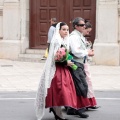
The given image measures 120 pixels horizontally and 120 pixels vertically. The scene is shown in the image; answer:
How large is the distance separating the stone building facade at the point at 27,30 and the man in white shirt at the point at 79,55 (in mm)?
9560

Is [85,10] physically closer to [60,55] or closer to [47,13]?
[47,13]

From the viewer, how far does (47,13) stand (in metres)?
21.1

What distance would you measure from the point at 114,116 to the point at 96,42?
10.1 meters

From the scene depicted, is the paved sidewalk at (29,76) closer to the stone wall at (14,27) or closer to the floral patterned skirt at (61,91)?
→ the stone wall at (14,27)

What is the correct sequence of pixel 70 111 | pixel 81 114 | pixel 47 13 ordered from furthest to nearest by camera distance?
1. pixel 47 13
2. pixel 70 111
3. pixel 81 114

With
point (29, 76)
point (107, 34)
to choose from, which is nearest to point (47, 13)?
point (107, 34)

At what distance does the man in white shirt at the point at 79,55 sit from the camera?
30.4 feet

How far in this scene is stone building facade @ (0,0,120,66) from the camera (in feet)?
62.8

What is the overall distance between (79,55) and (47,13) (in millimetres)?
11946

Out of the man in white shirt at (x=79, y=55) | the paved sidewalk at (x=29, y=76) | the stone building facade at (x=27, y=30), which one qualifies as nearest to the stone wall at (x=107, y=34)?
the stone building facade at (x=27, y=30)

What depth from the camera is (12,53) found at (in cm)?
2078

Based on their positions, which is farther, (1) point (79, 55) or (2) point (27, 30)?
(2) point (27, 30)

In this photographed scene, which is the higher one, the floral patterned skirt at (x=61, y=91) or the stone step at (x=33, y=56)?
the floral patterned skirt at (x=61, y=91)

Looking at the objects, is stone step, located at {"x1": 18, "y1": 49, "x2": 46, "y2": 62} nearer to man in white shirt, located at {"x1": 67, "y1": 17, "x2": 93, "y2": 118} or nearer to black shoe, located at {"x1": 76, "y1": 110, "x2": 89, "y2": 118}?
man in white shirt, located at {"x1": 67, "y1": 17, "x2": 93, "y2": 118}
